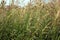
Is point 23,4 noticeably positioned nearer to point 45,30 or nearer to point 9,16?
point 9,16

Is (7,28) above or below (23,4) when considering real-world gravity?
below

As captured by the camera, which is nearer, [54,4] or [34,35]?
[34,35]

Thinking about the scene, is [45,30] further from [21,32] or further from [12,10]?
[12,10]

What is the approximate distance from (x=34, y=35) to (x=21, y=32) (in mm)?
281

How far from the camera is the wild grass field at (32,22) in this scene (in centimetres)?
554

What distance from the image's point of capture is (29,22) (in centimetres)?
558

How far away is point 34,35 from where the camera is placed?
5508 millimetres

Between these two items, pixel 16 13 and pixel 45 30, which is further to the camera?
pixel 16 13

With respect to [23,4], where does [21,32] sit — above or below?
below

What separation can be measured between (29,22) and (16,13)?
550mm

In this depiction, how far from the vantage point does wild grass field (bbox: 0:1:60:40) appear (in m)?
5.54

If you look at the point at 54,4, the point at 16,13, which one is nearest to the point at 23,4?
the point at 16,13

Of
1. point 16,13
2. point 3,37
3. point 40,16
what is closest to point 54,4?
point 40,16

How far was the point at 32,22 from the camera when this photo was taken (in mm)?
5703
